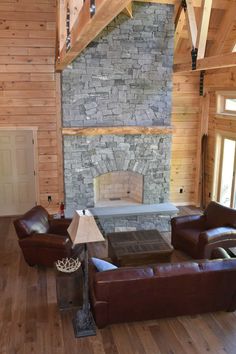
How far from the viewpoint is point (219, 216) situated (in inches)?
257

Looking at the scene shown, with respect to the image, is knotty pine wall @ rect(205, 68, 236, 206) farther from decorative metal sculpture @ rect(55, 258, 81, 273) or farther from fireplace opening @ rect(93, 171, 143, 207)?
decorative metal sculpture @ rect(55, 258, 81, 273)

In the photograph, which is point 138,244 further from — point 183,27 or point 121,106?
point 183,27

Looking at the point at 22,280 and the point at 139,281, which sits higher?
the point at 139,281

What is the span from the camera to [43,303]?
4949mm

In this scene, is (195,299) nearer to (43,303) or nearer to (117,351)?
(117,351)

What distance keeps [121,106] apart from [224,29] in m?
2.60

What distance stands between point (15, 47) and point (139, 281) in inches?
216

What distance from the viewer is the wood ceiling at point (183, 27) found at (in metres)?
2.61

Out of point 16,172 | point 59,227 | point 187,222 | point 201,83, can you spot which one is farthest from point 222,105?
point 16,172

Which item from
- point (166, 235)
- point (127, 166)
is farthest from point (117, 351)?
point (127, 166)

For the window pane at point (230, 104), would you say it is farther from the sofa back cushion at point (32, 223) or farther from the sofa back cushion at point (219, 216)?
the sofa back cushion at point (32, 223)

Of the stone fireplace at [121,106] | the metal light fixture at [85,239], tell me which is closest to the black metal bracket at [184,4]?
the stone fireplace at [121,106]

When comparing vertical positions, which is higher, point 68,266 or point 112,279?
point 112,279

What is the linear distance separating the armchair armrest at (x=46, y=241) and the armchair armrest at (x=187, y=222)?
2060mm
